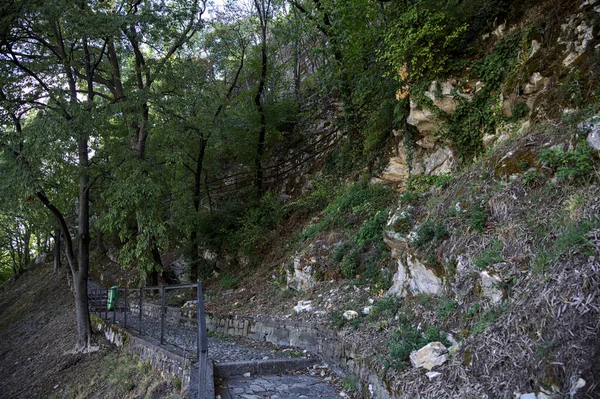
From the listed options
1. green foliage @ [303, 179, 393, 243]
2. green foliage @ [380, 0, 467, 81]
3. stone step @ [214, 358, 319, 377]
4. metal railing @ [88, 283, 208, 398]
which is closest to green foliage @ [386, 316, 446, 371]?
stone step @ [214, 358, 319, 377]

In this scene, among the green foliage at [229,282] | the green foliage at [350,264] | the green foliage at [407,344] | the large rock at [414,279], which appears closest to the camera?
the green foliage at [407,344]

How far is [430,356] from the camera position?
144 inches

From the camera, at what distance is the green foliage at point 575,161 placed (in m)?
3.67

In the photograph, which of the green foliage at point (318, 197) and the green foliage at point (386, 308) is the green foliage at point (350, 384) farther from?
the green foliage at point (318, 197)

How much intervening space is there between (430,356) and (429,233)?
1962 millimetres

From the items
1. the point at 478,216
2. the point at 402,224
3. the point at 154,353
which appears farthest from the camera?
the point at 154,353

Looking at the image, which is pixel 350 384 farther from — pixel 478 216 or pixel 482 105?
pixel 482 105

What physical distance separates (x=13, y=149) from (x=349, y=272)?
7226 millimetres

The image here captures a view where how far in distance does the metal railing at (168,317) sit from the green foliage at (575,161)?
4208mm

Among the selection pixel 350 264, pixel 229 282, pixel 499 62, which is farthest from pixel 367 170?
pixel 229 282

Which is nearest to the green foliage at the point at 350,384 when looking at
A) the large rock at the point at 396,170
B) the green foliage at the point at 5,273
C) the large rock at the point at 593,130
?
the large rock at the point at 593,130

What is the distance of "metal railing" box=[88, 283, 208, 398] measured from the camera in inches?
171

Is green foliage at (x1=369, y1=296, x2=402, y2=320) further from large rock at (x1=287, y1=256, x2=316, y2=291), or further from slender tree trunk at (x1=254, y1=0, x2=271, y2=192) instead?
slender tree trunk at (x1=254, y1=0, x2=271, y2=192)

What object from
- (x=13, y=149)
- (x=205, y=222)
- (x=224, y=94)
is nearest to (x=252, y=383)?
(x=13, y=149)
